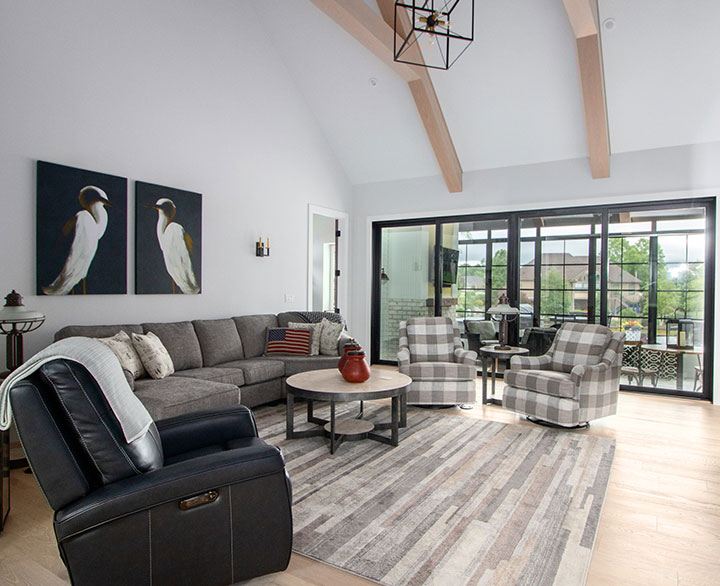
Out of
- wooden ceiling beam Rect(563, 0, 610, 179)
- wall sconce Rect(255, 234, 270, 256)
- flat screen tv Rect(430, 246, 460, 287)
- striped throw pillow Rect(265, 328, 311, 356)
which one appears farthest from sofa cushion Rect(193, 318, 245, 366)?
wooden ceiling beam Rect(563, 0, 610, 179)

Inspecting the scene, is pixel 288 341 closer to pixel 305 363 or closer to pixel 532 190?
pixel 305 363

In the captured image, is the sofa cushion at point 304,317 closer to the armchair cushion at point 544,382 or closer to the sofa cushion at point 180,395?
the sofa cushion at point 180,395

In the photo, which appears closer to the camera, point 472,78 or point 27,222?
point 27,222

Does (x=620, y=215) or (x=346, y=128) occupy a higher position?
(x=346, y=128)

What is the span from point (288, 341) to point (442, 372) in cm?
167

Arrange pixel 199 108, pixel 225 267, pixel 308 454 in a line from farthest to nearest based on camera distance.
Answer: pixel 225 267
pixel 199 108
pixel 308 454

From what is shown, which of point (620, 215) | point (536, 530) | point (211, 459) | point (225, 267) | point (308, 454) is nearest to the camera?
point (211, 459)

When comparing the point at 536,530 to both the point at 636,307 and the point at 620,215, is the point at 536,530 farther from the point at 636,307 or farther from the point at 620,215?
the point at 620,215

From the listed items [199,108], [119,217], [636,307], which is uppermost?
[199,108]

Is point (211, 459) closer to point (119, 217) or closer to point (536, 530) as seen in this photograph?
point (536, 530)

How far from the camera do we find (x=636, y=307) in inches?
218

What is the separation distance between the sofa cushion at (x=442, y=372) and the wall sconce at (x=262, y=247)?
2272 millimetres

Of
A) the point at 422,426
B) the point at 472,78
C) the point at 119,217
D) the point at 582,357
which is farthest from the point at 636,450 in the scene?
the point at 119,217

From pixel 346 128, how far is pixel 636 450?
5.09 metres
